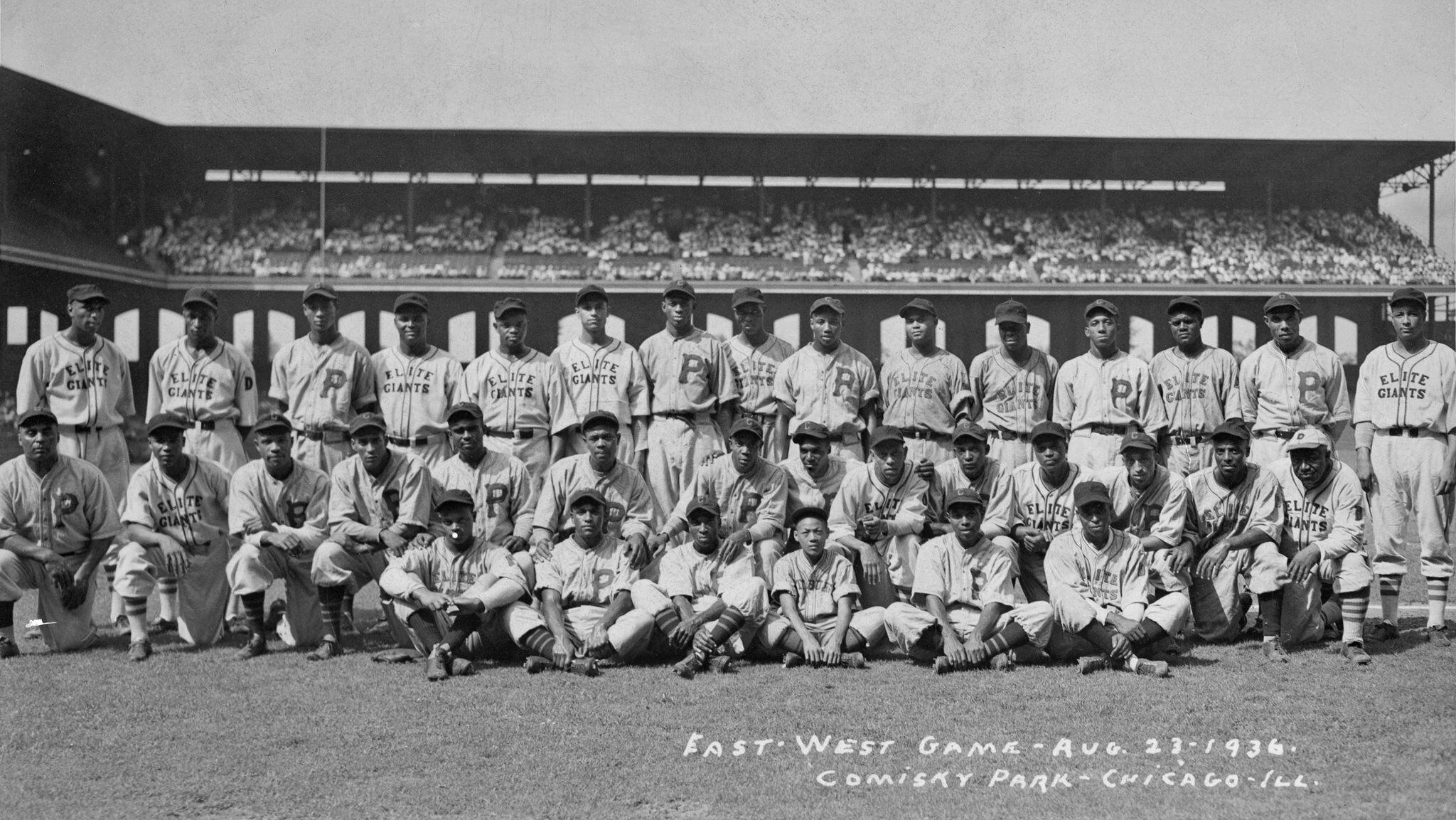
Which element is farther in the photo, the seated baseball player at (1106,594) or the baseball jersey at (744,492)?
the baseball jersey at (744,492)

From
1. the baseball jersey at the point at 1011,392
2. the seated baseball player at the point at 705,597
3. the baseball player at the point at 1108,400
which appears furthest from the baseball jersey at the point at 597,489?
the baseball player at the point at 1108,400

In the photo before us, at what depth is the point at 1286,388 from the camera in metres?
7.29

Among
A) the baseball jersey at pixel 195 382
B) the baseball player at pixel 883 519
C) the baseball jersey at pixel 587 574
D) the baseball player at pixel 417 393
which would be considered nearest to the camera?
the baseball jersey at pixel 587 574

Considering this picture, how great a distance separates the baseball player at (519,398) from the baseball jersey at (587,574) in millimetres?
1350

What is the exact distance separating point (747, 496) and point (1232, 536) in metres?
2.82

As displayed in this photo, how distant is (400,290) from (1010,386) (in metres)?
18.5

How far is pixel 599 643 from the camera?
20.8ft

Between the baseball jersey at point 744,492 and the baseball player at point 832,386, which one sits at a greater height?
the baseball player at point 832,386

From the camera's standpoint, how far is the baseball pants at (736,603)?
20.7ft

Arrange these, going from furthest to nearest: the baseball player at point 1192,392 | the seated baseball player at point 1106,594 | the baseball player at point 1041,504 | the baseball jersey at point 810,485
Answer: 1. the baseball player at point 1192,392
2. the baseball jersey at point 810,485
3. the baseball player at point 1041,504
4. the seated baseball player at point 1106,594

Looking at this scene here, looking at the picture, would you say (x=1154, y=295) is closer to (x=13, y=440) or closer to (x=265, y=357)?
(x=265, y=357)

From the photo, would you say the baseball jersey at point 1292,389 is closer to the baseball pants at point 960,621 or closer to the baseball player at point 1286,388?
the baseball player at point 1286,388

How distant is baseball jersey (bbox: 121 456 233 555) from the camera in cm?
707

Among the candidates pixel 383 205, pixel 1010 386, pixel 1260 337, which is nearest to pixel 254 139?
pixel 383 205
